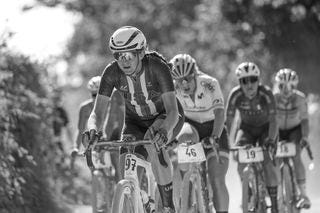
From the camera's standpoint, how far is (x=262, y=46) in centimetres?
2894

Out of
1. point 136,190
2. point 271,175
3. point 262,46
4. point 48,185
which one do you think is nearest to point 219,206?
point 271,175

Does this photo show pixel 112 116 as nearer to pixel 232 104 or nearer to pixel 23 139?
pixel 23 139

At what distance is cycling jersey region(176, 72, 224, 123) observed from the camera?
37.4ft

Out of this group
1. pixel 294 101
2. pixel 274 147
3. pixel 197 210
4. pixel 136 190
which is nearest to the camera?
pixel 136 190

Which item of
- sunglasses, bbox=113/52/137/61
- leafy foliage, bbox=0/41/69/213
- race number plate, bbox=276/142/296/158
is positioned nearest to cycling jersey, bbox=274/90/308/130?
race number plate, bbox=276/142/296/158

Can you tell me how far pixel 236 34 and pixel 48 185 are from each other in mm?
16631

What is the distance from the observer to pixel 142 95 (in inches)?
369

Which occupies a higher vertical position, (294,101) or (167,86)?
(294,101)

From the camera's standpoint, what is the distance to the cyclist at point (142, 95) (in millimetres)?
8977

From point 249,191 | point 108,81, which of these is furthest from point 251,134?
point 108,81

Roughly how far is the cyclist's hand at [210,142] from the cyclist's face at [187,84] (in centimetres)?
90

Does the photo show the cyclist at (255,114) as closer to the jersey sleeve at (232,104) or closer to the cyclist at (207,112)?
the jersey sleeve at (232,104)

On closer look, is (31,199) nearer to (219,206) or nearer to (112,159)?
(112,159)

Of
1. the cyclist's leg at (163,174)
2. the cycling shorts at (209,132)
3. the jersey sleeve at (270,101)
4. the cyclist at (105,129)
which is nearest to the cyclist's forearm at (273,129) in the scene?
the jersey sleeve at (270,101)
